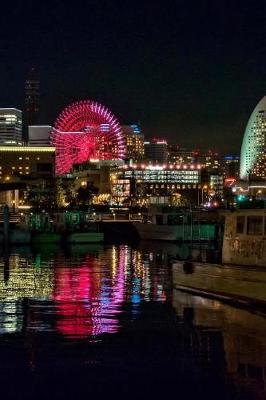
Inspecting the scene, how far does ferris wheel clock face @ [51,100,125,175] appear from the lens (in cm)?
12431

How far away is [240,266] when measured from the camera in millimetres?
27109

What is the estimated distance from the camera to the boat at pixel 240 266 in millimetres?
26172

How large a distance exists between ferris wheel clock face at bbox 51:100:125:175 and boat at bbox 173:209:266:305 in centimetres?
9552

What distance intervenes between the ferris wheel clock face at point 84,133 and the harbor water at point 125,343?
88.8 metres

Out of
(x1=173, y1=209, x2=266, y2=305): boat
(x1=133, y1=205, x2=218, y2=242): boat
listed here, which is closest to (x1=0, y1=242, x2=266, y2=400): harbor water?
(x1=173, y1=209, x2=266, y2=305): boat

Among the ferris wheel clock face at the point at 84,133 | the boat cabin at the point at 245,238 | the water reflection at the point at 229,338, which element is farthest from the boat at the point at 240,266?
the ferris wheel clock face at the point at 84,133

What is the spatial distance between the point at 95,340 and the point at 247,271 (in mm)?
6847

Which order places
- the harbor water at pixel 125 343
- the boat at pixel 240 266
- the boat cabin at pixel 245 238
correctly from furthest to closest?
the boat cabin at pixel 245 238 → the boat at pixel 240 266 → the harbor water at pixel 125 343

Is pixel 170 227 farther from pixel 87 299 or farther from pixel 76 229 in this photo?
pixel 87 299

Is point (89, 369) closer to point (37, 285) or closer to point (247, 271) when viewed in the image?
point (247, 271)

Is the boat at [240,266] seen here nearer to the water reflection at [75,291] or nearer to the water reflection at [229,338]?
the water reflection at [229,338]

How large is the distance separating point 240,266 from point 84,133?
338 feet

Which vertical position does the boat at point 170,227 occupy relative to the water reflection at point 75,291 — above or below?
above

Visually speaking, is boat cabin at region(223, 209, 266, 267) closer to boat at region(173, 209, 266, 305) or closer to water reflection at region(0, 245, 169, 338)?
→ boat at region(173, 209, 266, 305)
